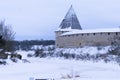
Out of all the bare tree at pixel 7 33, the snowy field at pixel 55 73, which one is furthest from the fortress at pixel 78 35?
the snowy field at pixel 55 73

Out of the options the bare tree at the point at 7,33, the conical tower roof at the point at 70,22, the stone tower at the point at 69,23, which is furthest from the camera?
the conical tower roof at the point at 70,22

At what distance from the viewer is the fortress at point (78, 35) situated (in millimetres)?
46219

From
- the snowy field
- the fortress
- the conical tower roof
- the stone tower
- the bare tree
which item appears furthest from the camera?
the conical tower roof

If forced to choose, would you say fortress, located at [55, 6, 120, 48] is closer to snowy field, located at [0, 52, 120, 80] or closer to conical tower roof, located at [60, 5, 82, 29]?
conical tower roof, located at [60, 5, 82, 29]

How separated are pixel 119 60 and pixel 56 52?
19235 millimetres

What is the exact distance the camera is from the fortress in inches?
1820

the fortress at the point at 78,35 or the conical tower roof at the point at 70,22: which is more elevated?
the conical tower roof at the point at 70,22

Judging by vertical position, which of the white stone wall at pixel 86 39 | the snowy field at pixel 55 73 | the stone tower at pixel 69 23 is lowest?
the snowy field at pixel 55 73

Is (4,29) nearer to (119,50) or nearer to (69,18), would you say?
(119,50)

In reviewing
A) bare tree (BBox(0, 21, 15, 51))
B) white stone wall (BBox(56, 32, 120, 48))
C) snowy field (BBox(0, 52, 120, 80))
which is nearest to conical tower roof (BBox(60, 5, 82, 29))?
white stone wall (BBox(56, 32, 120, 48))

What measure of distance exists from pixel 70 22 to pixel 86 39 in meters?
11.2

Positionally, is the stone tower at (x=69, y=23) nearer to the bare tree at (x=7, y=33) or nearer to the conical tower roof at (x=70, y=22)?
the conical tower roof at (x=70, y=22)

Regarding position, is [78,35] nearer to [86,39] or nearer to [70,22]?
[86,39]

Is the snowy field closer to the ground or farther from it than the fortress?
closer to the ground
